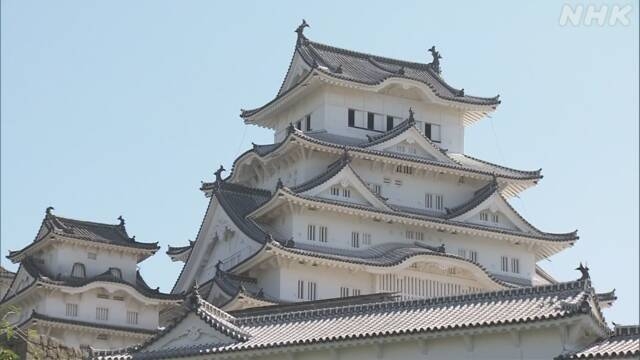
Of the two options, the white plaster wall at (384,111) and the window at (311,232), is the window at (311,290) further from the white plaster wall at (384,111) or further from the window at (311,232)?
the white plaster wall at (384,111)

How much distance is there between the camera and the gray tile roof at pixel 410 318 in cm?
3253

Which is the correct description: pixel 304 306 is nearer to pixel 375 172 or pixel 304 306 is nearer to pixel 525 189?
pixel 375 172

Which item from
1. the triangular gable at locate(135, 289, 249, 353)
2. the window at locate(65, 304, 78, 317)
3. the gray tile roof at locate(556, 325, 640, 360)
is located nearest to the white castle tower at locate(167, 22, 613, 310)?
the window at locate(65, 304, 78, 317)

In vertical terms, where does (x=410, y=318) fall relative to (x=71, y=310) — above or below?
below

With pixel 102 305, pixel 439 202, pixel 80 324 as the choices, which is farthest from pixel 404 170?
pixel 80 324

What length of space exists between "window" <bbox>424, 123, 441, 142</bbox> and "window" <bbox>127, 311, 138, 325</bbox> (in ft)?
50.2

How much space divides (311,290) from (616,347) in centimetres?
2461

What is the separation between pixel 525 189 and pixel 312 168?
10.4 meters

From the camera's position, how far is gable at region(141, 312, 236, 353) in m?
36.9

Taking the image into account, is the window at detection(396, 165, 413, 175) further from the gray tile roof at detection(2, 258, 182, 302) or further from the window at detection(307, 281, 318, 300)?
the gray tile roof at detection(2, 258, 182, 302)

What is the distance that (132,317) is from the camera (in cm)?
6122

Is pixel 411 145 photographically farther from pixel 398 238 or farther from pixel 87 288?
pixel 87 288

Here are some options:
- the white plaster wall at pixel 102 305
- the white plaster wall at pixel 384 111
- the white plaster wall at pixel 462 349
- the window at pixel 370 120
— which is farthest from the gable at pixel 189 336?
the window at pixel 370 120

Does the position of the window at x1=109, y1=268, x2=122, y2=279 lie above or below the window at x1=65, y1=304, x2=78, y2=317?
above
